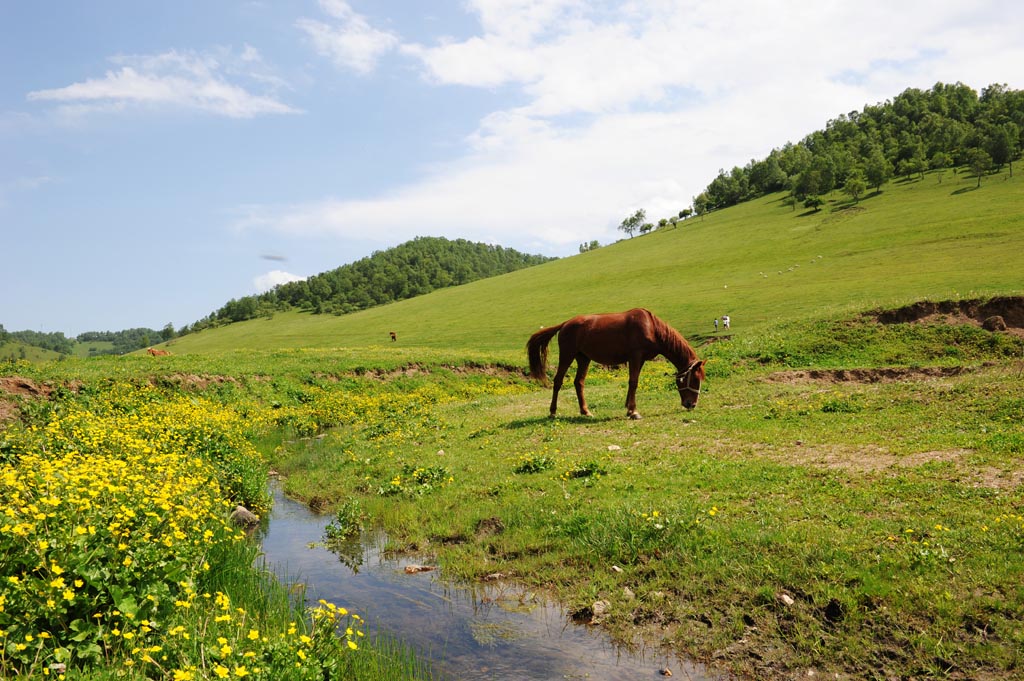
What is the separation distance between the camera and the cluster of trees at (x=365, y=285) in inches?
5576

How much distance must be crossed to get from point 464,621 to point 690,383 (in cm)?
1185

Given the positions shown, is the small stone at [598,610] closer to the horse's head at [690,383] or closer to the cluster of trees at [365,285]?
the horse's head at [690,383]

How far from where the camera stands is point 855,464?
10328 millimetres

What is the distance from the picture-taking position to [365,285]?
149375 millimetres

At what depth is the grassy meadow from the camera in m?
5.54

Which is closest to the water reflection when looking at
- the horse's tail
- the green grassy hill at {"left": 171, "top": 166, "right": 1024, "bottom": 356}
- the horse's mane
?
the horse's tail

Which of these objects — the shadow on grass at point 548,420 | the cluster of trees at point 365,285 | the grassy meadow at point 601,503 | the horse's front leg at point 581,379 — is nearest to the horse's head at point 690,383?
the grassy meadow at point 601,503

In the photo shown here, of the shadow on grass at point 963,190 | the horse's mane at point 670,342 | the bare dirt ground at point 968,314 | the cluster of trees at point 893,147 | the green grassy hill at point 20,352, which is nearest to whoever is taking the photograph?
the horse's mane at point 670,342

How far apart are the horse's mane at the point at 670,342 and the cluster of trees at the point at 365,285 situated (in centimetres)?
11968

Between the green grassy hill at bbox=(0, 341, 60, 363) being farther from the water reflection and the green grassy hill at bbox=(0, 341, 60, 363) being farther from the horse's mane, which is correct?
the water reflection

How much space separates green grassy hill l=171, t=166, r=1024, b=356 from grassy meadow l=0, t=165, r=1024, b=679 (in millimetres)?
17012

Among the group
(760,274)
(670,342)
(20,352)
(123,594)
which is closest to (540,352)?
(670,342)

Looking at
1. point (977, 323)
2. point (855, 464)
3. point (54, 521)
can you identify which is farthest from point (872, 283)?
point (54, 521)

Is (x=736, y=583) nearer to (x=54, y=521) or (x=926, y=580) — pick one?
(x=926, y=580)
